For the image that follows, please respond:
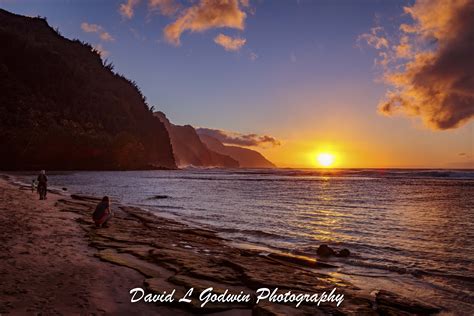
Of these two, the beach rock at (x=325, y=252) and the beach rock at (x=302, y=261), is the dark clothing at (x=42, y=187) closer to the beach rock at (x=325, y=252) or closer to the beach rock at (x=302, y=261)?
the beach rock at (x=302, y=261)

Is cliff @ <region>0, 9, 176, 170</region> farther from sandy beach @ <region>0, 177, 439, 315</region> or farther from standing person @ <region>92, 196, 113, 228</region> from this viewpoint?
sandy beach @ <region>0, 177, 439, 315</region>

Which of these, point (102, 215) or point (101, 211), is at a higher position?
point (101, 211)

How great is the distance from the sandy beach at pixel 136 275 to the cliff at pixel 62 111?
99.9 metres

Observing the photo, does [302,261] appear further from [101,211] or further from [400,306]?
[101,211]

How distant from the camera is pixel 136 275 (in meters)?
8.27

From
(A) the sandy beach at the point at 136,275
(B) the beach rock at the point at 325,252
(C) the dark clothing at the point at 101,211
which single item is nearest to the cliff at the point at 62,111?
(C) the dark clothing at the point at 101,211

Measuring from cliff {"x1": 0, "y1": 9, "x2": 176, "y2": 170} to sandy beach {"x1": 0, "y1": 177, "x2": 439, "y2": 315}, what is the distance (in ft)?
328

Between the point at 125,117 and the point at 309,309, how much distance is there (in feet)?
529

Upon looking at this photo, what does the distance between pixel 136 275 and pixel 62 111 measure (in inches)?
5333

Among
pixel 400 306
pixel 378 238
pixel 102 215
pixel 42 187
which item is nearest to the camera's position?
pixel 400 306

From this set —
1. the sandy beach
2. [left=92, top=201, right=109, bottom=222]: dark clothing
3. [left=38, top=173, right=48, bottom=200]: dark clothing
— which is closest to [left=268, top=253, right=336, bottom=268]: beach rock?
the sandy beach

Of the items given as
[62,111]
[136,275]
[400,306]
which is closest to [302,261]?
[400,306]

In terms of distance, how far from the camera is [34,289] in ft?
21.6

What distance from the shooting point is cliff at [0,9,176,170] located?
10181cm
